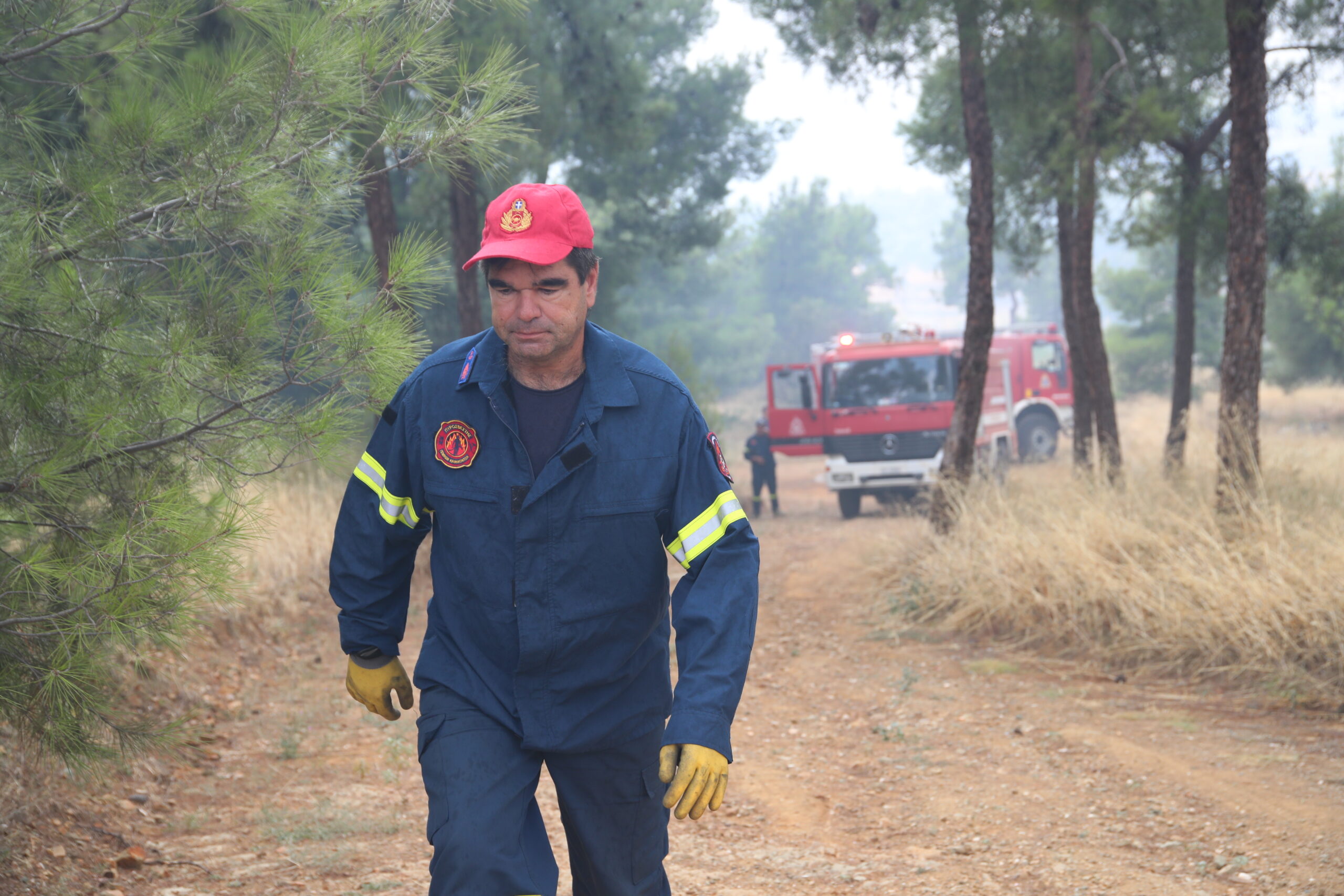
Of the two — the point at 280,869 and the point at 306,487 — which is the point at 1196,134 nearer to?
the point at 306,487

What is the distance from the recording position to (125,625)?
311 cm

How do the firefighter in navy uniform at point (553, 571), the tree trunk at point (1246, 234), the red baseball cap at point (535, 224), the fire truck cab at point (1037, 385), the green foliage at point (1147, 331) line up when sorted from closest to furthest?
1. the firefighter in navy uniform at point (553, 571)
2. the red baseball cap at point (535, 224)
3. the tree trunk at point (1246, 234)
4. the fire truck cab at point (1037, 385)
5. the green foliage at point (1147, 331)

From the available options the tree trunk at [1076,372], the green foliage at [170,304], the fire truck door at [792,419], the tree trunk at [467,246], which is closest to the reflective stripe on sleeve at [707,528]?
the green foliage at [170,304]

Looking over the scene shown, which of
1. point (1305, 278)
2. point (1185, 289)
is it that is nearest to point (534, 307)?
point (1185, 289)

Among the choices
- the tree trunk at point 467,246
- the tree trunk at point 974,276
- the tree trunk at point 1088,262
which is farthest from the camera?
the tree trunk at point 1088,262

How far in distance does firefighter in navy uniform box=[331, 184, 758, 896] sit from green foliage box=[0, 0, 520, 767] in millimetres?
959

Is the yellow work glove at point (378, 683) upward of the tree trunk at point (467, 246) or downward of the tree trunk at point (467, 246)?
downward

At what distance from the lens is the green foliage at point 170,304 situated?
315cm

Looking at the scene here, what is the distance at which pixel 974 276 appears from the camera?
1018 centimetres

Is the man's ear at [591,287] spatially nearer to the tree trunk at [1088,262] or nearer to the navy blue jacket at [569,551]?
the navy blue jacket at [569,551]

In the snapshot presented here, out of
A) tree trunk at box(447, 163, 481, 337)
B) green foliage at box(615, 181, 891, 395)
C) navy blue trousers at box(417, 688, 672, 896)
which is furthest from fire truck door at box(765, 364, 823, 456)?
green foliage at box(615, 181, 891, 395)

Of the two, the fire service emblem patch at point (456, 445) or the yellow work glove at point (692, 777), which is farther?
the fire service emblem patch at point (456, 445)

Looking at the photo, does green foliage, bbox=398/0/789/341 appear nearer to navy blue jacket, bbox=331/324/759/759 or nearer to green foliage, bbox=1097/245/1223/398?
navy blue jacket, bbox=331/324/759/759

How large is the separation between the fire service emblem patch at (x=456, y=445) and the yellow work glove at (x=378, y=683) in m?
0.51
